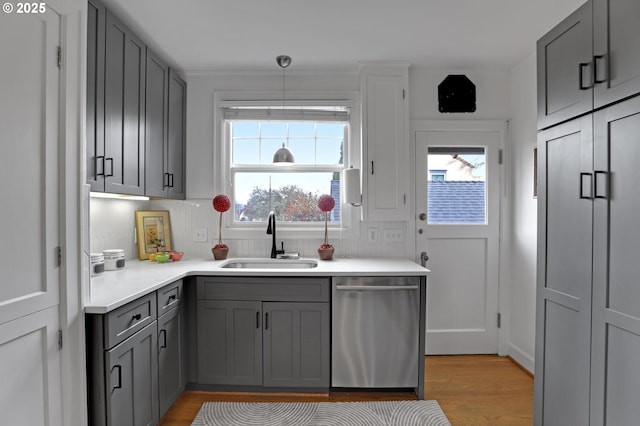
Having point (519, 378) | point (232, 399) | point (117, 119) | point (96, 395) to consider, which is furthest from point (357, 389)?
point (117, 119)

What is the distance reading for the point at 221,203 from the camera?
3.03 metres

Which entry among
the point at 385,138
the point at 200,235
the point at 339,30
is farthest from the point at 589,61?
the point at 200,235

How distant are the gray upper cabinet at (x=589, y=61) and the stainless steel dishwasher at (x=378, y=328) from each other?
140cm

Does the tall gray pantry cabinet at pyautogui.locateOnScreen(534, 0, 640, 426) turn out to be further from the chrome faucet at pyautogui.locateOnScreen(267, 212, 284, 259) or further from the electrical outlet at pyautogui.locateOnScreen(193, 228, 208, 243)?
the electrical outlet at pyautogui.locateOnScreen(193, 228, 208, 243)

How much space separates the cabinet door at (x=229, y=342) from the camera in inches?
100

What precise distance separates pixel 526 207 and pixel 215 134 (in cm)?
276

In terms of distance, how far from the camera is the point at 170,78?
9.58 feet

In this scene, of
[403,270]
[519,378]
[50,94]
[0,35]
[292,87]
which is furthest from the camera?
[292,87]

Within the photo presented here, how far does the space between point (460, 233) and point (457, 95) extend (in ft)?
4.10

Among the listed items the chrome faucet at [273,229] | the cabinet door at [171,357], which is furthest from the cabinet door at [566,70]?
the cabinet door at [171,357]

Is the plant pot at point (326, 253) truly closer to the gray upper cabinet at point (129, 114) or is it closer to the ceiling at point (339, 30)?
the gray upper cabinet at point (129, 114)

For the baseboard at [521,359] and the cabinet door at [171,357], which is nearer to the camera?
the cabinet door at [171,357]

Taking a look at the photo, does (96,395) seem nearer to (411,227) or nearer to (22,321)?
(22,321)

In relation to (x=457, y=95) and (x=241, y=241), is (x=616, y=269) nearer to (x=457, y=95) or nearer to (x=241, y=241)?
(x=457, y=95)
